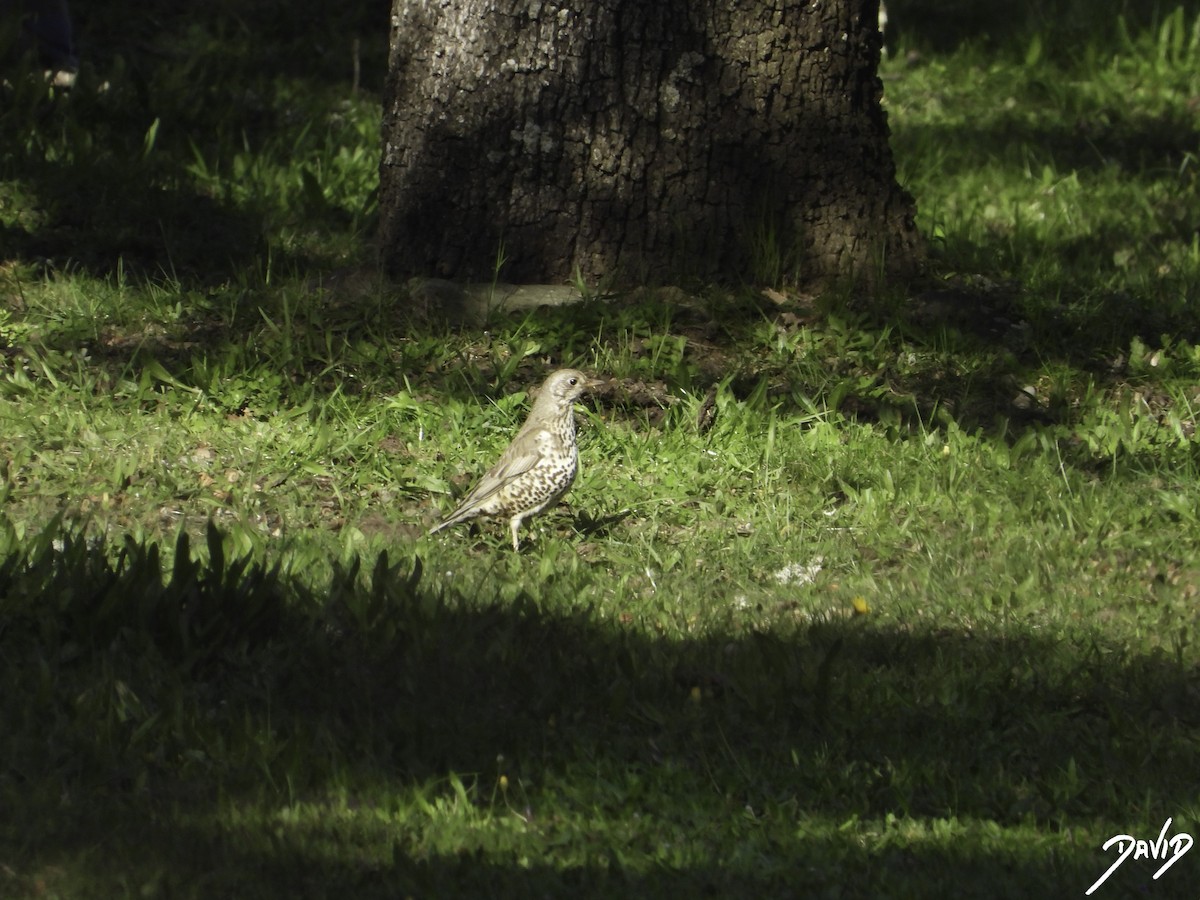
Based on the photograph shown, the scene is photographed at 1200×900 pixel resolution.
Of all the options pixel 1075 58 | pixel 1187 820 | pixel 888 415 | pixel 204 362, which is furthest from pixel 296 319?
pixel 1075 58

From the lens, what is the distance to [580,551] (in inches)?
262

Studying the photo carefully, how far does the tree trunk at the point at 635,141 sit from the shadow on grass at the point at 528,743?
2982 millimetres

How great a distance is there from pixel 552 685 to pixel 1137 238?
635 centimetres

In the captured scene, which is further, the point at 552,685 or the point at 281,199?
the point at 281,199

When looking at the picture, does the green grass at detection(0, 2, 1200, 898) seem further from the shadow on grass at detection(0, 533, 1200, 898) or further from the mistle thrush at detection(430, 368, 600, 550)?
the mistle thrush at detection(430, 368, 600, 550)

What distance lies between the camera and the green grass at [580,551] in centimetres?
443

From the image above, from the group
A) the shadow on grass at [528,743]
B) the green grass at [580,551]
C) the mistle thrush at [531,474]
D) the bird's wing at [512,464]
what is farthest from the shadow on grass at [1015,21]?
the shadow on grass at [528,743]

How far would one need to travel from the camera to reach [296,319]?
8.11 meters

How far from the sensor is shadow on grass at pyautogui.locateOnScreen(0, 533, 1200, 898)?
166 inches

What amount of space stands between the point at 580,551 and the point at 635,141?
8.28 ft

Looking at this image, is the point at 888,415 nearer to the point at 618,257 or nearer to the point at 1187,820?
the point at 618,257
